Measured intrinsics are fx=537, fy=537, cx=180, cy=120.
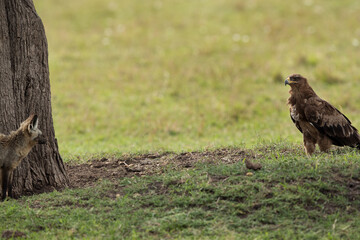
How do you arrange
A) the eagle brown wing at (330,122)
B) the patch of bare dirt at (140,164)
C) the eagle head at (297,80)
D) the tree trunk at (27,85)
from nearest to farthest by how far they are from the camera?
the tree trunk at (27,85)
the patch of bare dirt at (140,164)
the eagle brown wing at (330,122)
the eagle head at (297,80)

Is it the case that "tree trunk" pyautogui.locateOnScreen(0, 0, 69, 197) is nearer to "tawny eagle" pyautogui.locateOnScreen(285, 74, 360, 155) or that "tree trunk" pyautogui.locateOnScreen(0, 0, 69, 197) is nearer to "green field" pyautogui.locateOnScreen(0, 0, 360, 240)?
"green field" pyautogui.locateOnScreen(0, 0, 360, 240)

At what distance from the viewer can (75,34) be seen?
22.2 m

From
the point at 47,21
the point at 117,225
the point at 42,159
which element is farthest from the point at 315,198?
the point at 47,21

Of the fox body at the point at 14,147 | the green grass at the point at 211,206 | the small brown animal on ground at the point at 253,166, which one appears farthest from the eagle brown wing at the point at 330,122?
the fox body at the point at 14,147

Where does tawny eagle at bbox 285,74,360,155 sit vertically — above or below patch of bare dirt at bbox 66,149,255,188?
above

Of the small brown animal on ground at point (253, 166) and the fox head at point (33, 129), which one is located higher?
the fox head at point (33, 129)

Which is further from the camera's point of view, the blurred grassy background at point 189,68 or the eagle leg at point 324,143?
the blurred grassy background at point 189,68

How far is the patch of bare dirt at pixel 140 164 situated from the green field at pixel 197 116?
0.19 feet

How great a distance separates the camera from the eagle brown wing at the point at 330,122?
8852mm

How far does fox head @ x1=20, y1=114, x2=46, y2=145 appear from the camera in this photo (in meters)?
7.45

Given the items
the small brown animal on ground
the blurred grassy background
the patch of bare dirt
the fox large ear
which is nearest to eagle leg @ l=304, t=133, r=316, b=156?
the blurred grassy background

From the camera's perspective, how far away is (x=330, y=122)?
8.90m

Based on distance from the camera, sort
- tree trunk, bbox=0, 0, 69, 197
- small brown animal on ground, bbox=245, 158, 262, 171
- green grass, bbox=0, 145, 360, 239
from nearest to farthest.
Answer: green grass, bbox=0, 145, 360, 239, small brown animal on ground, bbox=245, 158, 262, 171, tree trunk, bbox=0, 0, 69, 197

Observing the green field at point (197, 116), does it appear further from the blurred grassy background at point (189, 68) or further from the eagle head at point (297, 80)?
the eagle head at point (297, 80)
